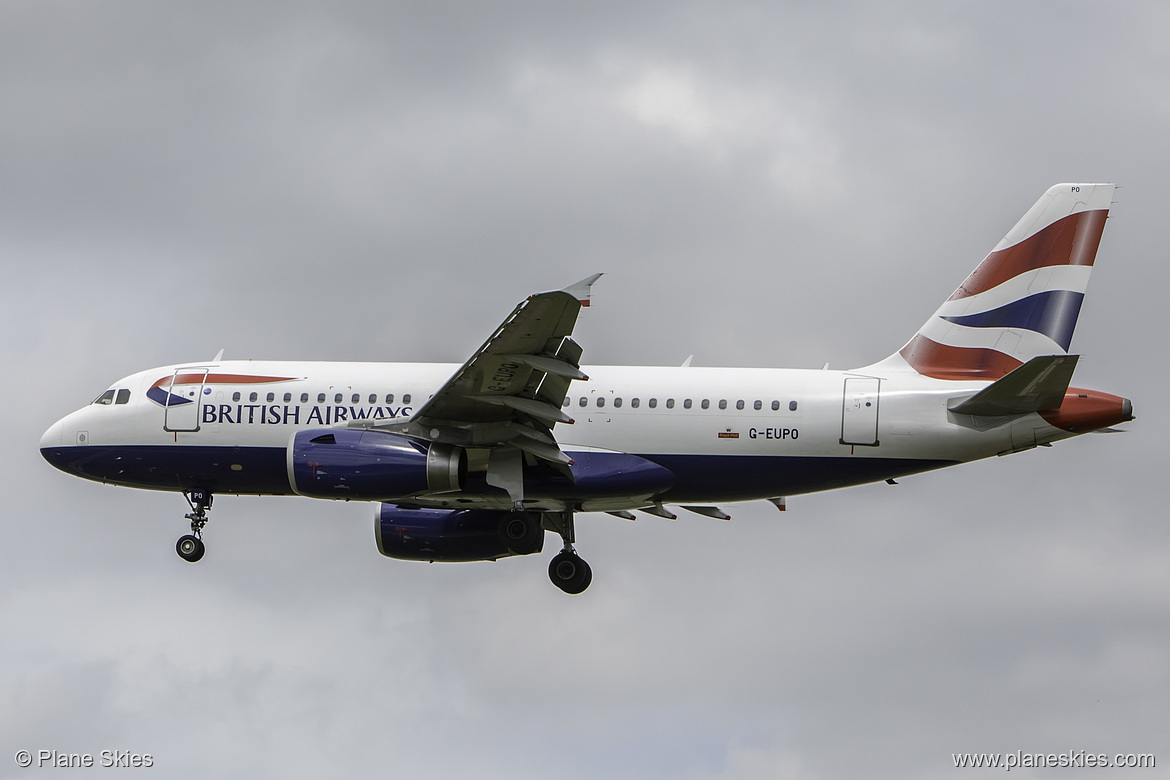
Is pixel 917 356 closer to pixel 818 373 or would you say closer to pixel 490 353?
pixel 818 373

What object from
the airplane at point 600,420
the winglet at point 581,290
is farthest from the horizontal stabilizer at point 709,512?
the winglet at point 581,290

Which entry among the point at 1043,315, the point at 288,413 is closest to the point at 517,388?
the point at 288,413

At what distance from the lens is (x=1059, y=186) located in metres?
39.3

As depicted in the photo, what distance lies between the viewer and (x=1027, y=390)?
34312mm

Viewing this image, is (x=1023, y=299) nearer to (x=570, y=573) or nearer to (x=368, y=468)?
(x=570, y=573)

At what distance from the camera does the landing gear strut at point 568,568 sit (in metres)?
41.0

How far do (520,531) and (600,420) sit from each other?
422 cm

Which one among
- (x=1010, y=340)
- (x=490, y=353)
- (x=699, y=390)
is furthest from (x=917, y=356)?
(x=490, y=353)

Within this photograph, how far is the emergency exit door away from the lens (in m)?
36.2

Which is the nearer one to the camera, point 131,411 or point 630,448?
point 630,448

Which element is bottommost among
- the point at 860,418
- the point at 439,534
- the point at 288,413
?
the point at 439,534

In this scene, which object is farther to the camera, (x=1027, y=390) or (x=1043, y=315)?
(x=1043, y=315)

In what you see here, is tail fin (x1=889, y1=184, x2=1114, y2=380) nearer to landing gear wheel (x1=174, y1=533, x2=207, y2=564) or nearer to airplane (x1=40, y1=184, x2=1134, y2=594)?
airplane (x1=40, y1=184, x2=1134, y2=594)

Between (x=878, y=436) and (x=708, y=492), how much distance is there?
4.36 metres
